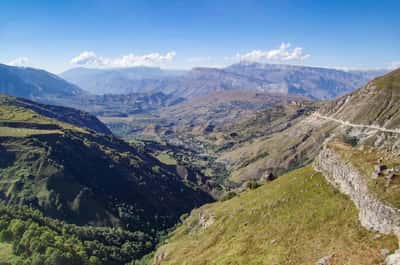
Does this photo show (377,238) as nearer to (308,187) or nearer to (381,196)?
(381,196)

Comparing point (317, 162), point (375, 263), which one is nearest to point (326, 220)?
point (375, 263)

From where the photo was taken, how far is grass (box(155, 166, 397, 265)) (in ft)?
245

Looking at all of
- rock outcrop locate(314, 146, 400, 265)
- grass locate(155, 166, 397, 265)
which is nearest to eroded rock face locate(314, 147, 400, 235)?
rock outcrop locate(314, 146, 400, 265)

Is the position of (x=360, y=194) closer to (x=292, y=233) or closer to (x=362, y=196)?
(x=362, y=196)

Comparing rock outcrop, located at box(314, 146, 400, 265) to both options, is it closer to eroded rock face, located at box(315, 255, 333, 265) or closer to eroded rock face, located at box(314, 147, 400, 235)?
eroded rock face, located at box(314, 147, 400, 235)

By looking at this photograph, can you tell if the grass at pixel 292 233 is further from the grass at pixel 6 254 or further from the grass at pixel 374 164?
the grass at pixel 6 254

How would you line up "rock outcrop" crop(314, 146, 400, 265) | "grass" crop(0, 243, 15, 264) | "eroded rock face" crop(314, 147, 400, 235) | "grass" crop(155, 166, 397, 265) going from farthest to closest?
"grass" crop(0, 243, 15, 264)
"grass" crop(155, 166, 397, 265)
"eroded rock face" crop(314, 147, 400, 235)
"rock outcrop" crop(314, 146, 400, 265)

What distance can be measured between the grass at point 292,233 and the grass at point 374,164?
27.3 feet

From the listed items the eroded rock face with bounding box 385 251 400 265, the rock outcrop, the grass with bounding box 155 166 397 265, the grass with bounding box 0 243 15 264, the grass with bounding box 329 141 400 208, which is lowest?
the grass with bounding box 0 243 15 264

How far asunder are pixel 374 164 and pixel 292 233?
26.9 metres

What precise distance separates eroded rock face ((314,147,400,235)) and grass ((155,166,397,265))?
6.44 feet

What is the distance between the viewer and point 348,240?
76.4 metres

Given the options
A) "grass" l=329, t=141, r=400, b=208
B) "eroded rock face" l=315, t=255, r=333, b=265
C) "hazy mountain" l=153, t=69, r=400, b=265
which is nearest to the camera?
"eroded rock face" l=315, t=255, r=333, b=265

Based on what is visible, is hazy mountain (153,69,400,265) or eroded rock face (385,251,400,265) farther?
hazy mountain (153,69,400,265)
